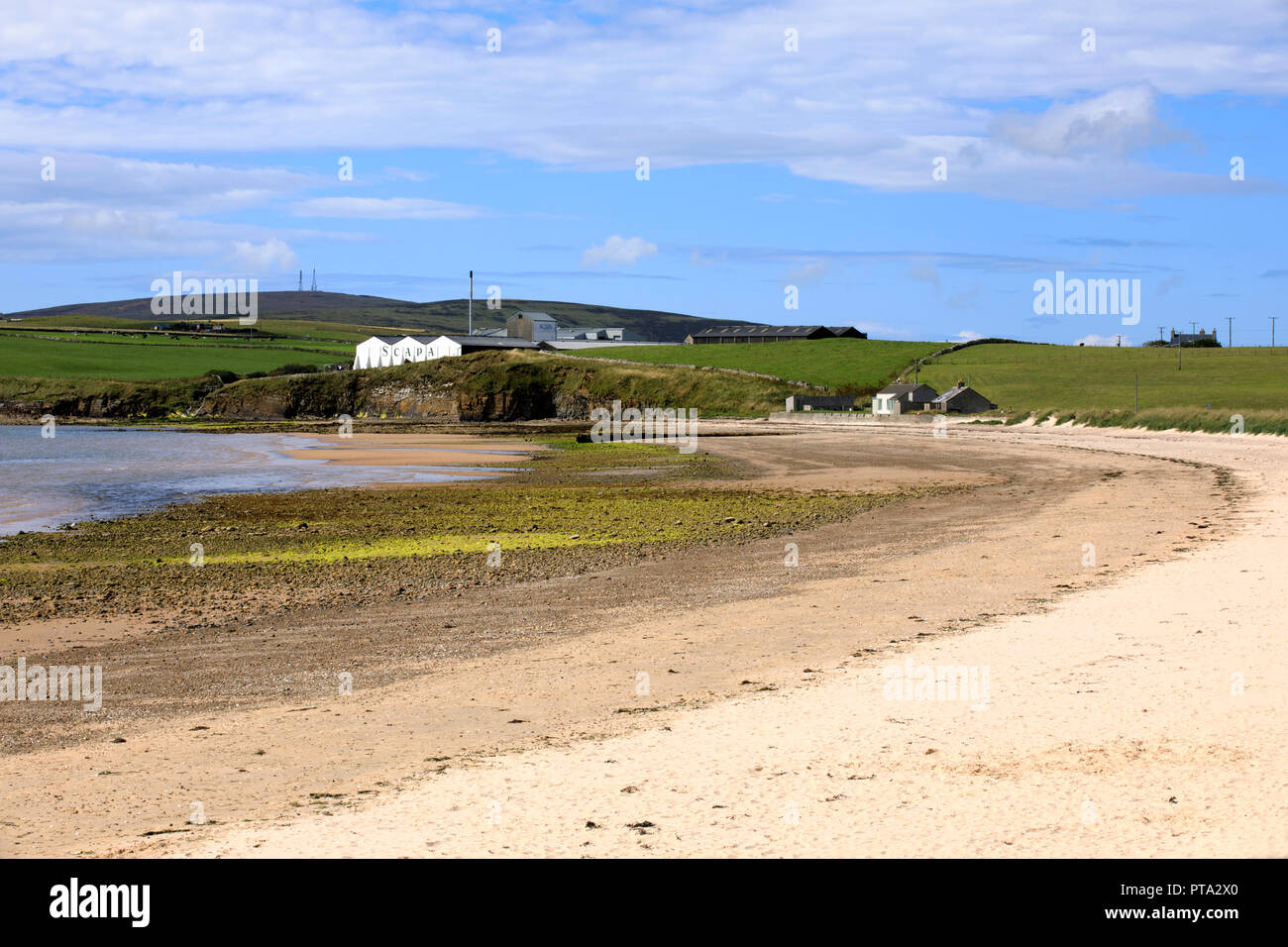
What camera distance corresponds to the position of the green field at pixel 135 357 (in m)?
129

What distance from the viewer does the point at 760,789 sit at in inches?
296

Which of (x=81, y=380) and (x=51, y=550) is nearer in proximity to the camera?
(x=51, y=550)

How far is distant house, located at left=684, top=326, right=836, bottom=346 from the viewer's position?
490 ft

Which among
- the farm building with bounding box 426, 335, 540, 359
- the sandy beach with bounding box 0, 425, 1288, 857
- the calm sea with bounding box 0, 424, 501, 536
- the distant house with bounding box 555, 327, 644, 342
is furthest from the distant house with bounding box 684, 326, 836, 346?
the sandy beach with bounding box 0, 425, 1288, 857

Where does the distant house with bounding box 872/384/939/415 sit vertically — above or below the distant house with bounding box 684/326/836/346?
below

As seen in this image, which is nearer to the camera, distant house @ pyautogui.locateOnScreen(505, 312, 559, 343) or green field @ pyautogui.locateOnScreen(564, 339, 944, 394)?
green field @ pyautogui.locateOnScreen(564, 339, 944, 394)

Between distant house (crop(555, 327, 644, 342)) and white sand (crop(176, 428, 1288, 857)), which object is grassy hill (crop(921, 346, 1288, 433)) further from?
distant house (crop(555, 327, 644, 342))

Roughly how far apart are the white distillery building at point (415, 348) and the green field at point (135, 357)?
15.2m

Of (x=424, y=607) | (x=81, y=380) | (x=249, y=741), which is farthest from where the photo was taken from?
(x=81, y=380)

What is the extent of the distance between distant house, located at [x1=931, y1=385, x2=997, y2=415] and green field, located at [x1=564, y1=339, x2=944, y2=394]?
53.0ft

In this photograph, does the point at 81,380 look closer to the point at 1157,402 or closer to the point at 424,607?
the point at 1157,402

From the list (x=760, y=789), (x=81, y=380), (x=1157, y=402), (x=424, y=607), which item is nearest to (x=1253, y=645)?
(x=760, y=789)
